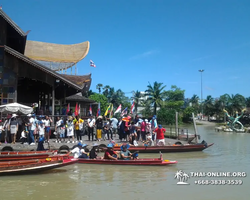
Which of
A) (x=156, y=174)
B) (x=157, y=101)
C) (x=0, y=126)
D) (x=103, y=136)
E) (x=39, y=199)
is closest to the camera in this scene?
(x=39, y=199)

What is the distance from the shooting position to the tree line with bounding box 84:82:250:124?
5350cm

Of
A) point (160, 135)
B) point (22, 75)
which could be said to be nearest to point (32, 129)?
point (22, 75)

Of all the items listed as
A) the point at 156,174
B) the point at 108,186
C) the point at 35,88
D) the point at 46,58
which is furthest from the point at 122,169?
the point at 46,58

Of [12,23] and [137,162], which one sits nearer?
[137,162]

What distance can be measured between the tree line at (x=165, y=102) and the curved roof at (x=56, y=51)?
1350 cm

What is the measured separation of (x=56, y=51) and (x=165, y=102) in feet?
118

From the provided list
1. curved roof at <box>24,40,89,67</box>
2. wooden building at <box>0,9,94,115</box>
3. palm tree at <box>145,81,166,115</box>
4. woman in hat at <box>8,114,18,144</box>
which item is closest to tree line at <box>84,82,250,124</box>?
palm tree at <box>145,81,166,115</box>

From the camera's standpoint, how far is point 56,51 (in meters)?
39.9

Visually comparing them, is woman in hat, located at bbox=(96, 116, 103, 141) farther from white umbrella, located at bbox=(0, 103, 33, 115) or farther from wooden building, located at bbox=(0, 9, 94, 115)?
white umbrella, located at bbox=(0, 103, 33, 115)

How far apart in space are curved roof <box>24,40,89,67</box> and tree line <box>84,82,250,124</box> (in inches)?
531

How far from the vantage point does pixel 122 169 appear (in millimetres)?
11227

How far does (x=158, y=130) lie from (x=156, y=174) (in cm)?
493

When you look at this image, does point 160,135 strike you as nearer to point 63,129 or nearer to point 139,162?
point 139,162

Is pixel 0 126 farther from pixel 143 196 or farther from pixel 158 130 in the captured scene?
pixel 143 196
